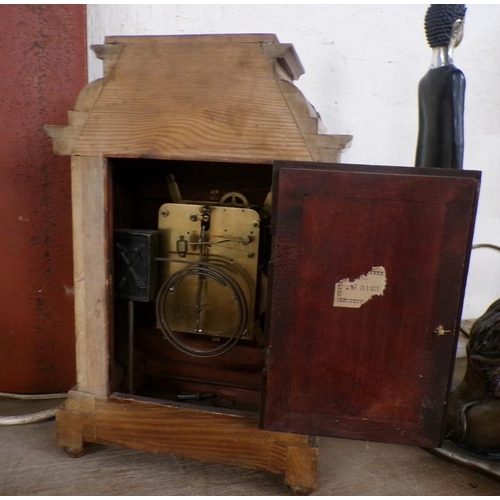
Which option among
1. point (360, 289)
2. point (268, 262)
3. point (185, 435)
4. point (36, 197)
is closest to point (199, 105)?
point (268, 262)

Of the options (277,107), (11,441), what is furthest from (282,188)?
(11,441)

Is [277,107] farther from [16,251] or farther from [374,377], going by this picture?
[16,251]

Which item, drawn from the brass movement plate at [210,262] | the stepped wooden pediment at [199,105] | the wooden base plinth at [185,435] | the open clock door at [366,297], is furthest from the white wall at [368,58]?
the wooden base plinth at [185,435]

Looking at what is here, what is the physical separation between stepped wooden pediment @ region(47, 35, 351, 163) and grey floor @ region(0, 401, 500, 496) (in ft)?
2.62

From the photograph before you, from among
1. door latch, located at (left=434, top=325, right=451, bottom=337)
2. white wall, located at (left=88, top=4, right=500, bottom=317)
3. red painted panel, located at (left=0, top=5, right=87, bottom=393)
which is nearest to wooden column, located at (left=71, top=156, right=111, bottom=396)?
red painted panel, located at (left=0, top=5, right=87, bottom=393)

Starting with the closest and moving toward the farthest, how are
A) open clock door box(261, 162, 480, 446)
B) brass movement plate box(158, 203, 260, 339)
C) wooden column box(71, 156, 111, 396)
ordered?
open clock door box(261, 162, 480, 446), wooden column box(71, 156, 111, 396), brass movement plate box(158, 203, 260, 339)

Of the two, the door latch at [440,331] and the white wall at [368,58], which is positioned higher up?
the white wall at [368,58]

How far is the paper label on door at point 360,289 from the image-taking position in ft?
3.00

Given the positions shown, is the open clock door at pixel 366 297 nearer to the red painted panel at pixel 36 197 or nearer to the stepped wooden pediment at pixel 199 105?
the stepped wooden pediment at pixel 199 105

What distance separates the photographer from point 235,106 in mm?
987

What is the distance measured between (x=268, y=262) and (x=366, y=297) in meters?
0.24

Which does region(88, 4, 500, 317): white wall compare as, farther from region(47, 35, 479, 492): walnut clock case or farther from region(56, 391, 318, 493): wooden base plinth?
region(56, 391, 318, 493): wooden base plinth

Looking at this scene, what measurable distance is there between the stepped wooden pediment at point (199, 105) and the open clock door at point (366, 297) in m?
0.11

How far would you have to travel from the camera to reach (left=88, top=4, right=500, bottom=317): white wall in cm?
155
